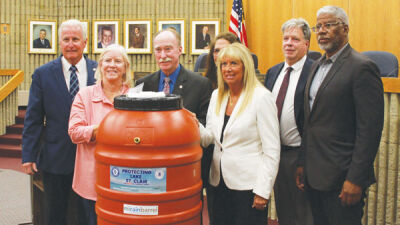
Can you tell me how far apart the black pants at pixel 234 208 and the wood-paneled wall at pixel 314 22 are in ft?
17.4

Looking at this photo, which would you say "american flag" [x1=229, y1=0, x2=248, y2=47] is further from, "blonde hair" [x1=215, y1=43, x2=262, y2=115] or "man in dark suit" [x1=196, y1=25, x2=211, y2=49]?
"blonde hair" [x1=215, y1=43, x2=262, y2=115]

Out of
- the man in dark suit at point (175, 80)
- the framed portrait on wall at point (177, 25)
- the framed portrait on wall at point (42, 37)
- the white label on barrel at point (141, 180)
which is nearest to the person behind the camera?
the white label on barrel at point (141, 180)

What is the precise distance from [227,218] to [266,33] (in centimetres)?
651

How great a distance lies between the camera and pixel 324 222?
2.37 metres

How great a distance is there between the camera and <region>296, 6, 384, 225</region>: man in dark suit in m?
2.04

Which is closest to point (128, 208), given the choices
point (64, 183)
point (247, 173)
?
point (247, 173)

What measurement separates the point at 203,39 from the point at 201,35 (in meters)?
0.11

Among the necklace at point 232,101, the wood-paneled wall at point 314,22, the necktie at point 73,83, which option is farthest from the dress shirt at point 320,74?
the wood-paneled wall at point 314,22

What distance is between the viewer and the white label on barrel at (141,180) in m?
1.83

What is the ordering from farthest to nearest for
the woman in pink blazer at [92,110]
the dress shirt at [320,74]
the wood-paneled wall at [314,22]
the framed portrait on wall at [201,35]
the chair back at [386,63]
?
the framed portrait on wall at [201,35] → the wood-paneled wall at [314,22] → the chair back at [386,63] → the woman in pink blazer at [92,110] → the dress shirt at [320,74]

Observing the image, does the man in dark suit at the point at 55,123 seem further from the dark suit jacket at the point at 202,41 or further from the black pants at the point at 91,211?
the dark suit jacket at the point at 202,41

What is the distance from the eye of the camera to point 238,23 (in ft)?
26.0

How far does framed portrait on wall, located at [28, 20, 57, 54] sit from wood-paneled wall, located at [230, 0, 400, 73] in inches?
176

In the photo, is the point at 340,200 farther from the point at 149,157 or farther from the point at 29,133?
the point at 29,133
